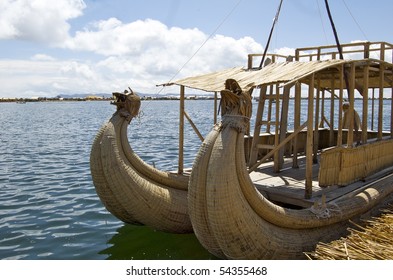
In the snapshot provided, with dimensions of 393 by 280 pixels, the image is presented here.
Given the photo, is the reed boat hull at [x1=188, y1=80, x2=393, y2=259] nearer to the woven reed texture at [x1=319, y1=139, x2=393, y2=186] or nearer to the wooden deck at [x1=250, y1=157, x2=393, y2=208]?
the wooden deck at [x1=250, y1=157, x2=393, y2=208]

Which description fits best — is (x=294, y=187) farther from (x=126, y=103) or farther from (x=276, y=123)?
(x=126, y=103)

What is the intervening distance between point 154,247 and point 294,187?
316 cm

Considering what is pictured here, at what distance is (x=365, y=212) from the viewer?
7801 mm

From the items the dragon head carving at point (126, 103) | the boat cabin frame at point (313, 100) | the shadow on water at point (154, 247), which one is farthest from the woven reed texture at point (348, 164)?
the dragon head carving at point (126, 103)

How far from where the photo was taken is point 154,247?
8.44m

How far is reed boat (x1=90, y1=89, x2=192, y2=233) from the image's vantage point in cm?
731

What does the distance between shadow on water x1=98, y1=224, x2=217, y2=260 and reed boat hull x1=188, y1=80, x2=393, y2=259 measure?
179cm

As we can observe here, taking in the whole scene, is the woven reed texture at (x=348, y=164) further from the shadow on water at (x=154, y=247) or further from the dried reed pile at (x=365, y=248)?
the shadow on water at (x=154, y=247)

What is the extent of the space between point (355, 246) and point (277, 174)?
436 centimetres

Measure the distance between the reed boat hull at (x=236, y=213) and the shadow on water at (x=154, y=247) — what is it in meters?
1.79

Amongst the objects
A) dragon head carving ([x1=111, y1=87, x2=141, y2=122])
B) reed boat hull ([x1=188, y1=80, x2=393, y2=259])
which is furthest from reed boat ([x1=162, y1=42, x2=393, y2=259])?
dragon head carving ([x1=111, y1=87, x2=141, y2=122])
